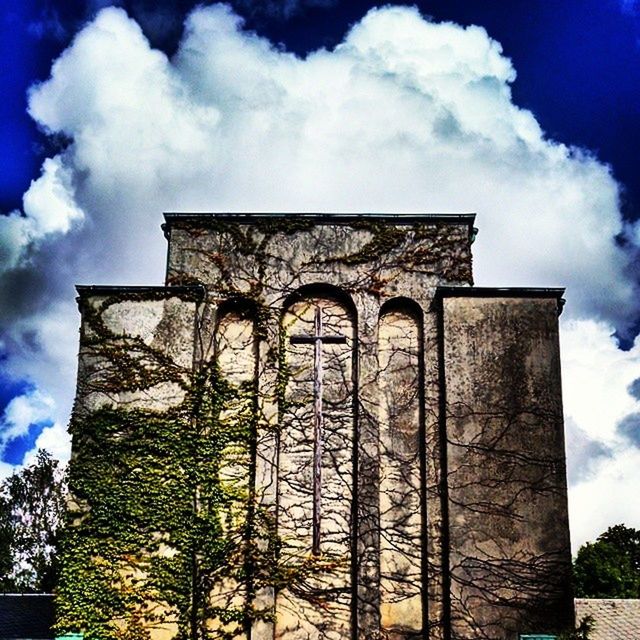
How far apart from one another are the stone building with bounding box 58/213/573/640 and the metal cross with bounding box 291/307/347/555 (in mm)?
33

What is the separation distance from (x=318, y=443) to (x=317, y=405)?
628mm

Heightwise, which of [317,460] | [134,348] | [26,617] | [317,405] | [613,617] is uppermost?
[134,348]

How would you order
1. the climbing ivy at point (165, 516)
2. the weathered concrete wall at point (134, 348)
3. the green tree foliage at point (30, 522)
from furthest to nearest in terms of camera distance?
the green tree foliage at point (30, 522) → the weathered concrete wall at point (134, 348) → the climbing ivy at point (165, 516)

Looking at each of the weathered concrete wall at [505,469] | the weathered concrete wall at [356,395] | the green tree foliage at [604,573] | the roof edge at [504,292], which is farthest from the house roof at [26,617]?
the green tree foliage at [604,573]

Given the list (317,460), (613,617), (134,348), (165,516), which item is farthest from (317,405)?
(613,617)

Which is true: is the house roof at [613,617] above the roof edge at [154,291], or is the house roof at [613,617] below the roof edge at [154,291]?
below

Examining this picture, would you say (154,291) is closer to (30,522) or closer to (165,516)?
(165,516)

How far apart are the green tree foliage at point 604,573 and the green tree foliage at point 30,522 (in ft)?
72.9

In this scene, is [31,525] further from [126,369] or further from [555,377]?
[555,377]

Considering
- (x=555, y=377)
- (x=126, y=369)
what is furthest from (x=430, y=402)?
(x=126, y=369)

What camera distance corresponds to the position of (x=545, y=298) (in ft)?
48.0

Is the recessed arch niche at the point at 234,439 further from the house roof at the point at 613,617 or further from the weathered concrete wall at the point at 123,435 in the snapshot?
the house roof at the point at 613,617

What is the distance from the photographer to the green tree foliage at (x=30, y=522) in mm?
37125

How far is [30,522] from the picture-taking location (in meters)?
38.5
